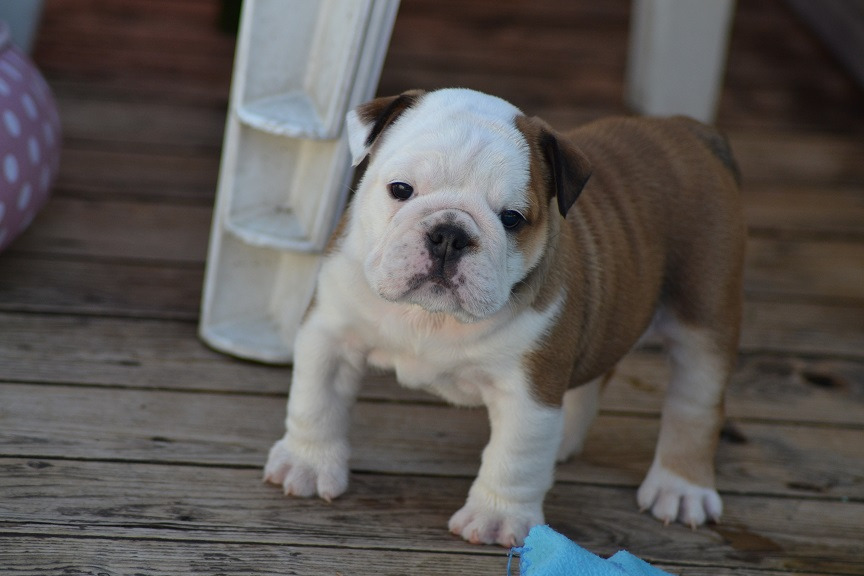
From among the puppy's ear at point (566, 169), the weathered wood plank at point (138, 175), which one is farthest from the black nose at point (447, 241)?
the weathered wood plank at point (138, 175)

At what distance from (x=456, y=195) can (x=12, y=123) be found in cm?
160

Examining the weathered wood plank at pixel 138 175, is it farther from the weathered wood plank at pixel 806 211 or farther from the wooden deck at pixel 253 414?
the weathered wood plank at pixel 806 211

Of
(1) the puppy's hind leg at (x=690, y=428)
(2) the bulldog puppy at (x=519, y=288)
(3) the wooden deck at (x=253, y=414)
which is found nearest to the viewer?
(2) the bulldog puppy at (x=519, y=288)

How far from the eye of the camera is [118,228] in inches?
140

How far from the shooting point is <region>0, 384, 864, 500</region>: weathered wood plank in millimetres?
2414

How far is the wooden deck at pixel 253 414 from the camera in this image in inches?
84.2

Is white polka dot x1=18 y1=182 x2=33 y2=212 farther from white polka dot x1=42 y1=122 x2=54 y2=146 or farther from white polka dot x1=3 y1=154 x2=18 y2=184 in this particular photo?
white polka dot x1=42 y1=122 x2=54 y2=146

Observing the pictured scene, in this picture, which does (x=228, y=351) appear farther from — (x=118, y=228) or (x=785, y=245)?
(x=785, y=245)

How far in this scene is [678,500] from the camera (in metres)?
2.38

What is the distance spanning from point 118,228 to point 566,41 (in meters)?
3.35

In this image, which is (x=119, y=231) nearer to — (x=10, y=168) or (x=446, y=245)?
(x=10, y=168)

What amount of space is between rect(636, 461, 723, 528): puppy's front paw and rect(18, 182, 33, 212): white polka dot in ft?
6.07

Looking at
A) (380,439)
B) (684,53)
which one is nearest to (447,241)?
(380,439)

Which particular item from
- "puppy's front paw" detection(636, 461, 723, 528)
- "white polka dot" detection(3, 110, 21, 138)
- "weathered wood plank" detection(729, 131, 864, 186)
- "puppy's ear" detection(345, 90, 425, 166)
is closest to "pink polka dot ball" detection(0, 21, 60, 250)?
"white polka dot" detection(3, 110, 21, 138)
